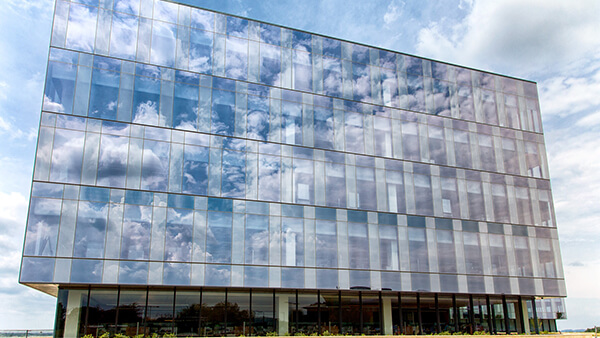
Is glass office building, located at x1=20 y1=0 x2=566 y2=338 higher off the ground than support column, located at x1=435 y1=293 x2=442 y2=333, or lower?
higher

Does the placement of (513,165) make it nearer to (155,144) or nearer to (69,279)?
(155,144)

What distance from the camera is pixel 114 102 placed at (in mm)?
34719

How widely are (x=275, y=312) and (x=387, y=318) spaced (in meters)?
9.24

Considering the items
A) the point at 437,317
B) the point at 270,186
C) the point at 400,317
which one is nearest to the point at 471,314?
the point at 437,317

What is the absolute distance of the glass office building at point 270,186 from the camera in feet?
108

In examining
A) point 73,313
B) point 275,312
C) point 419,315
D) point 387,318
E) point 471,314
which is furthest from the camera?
point 471,314

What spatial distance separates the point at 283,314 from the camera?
122 ft

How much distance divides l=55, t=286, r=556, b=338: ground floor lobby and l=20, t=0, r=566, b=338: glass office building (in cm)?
13

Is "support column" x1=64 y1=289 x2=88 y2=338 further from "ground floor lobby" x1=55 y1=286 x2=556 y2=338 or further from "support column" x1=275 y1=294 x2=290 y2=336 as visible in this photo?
"support column" x1=275 y1=294 x2=290 y2=336

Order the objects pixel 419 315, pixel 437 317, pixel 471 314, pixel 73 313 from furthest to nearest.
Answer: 1. pixel 471 314
2. pixel 437 317
3. pixel 419 315
4. pixel 73 313

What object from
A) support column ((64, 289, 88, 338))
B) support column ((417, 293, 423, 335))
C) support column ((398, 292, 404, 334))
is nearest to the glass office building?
support column ((64, 289, 88, 338))

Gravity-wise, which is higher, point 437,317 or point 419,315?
point 419,315

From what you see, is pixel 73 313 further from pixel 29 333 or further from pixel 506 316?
pixel 506 316

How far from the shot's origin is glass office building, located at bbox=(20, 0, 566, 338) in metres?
32.9
